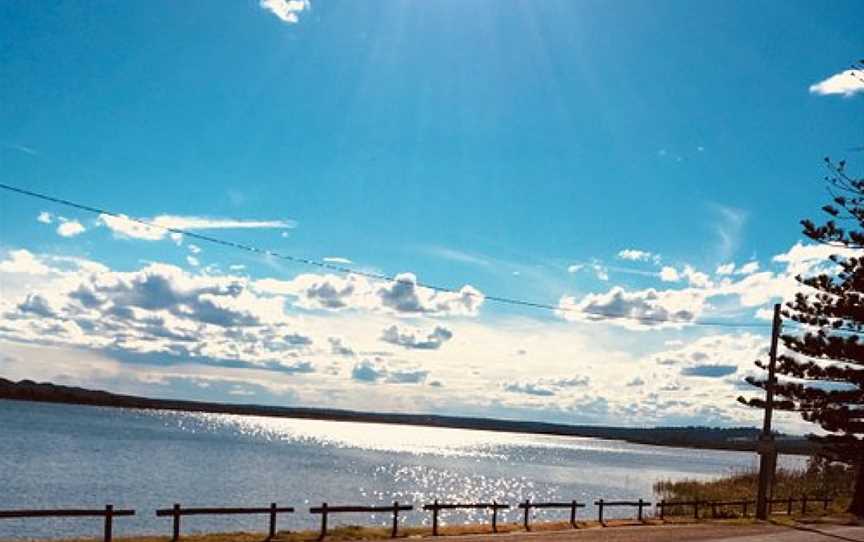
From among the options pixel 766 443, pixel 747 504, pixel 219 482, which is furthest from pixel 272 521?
pixel 219 482

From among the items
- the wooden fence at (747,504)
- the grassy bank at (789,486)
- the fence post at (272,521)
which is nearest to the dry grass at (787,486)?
the grassy bank at (789,486)

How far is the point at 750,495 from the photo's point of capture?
6825 cm

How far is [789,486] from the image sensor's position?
221ft

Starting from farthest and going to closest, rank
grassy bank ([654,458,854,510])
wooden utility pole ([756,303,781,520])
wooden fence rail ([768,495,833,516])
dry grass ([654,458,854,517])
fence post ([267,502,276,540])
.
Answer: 1. grassy bank ([654,458,854,510])
2. dry grass ([654,458,854,517])
3. wooden fence rail ([768,495,833,516])
4. wooden utility pole ([756,303,781,520])
5. fence post ([267,502,276,540])

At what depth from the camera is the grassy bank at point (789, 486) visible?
6419cm

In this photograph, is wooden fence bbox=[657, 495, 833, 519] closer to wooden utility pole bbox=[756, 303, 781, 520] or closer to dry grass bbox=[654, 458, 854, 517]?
wooden utility pole bbox=[756, 303, 781, 520]

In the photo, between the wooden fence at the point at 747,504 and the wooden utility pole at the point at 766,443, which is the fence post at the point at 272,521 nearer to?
the wooden fence at the point at 747,504

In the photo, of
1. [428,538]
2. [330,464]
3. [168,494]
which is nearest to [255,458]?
[330,464]

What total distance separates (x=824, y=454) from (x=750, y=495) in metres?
15.0

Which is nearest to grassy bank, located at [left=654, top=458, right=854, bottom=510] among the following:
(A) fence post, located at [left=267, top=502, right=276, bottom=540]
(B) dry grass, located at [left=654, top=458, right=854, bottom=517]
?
(B) dry grass, located at [left=654, top=458, right=854, bottom=517]

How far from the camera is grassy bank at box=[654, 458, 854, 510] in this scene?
6419cm

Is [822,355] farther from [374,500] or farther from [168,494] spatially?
[168,494]

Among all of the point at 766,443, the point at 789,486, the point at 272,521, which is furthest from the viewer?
the point at 789,486

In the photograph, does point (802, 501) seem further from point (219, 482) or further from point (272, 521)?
point (219, 482)
